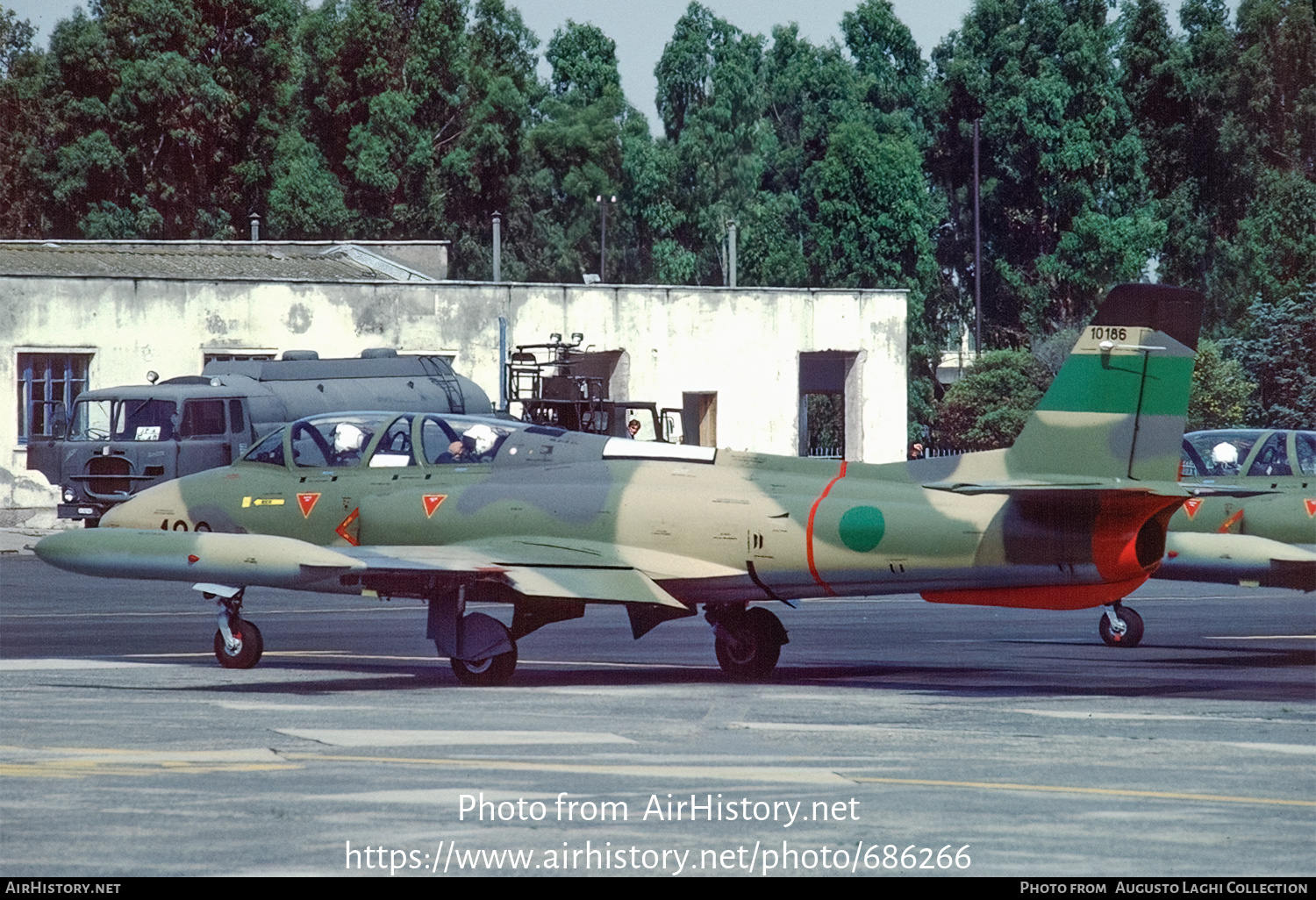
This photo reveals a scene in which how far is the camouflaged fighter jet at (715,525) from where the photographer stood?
583 inches

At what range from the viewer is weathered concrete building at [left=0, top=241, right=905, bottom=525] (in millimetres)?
43219

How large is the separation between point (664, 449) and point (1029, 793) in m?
7.16

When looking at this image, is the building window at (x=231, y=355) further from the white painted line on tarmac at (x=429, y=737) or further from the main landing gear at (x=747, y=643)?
the white painted line on tarmac at (x=429, y=737)

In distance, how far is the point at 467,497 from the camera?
1666 centimetres

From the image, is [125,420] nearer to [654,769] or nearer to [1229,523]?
[1229,523]

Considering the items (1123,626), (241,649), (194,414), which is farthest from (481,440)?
(194,414)

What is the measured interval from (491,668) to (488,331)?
32961 mm

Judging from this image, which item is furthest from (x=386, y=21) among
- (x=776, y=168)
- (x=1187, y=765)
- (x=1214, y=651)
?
(x=1187, y=765)

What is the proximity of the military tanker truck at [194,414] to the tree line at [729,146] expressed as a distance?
39752 millimetres

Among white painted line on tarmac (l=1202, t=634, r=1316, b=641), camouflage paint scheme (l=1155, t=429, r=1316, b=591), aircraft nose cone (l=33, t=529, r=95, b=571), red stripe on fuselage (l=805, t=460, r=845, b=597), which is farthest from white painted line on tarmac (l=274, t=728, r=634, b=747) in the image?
white painted line on tarmac (l=1202, t=634, r=1316, b=641)

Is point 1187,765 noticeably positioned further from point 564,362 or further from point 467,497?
point 564,362

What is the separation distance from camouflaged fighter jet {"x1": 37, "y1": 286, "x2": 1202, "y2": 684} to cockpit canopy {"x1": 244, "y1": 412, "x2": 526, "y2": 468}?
0.02 m

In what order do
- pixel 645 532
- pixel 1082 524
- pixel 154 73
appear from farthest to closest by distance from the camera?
pixel 154 73
pixel 645 532
pixel 1082 524

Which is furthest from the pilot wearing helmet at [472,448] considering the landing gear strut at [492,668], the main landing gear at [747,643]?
→ the main landing gear at [747,643]
